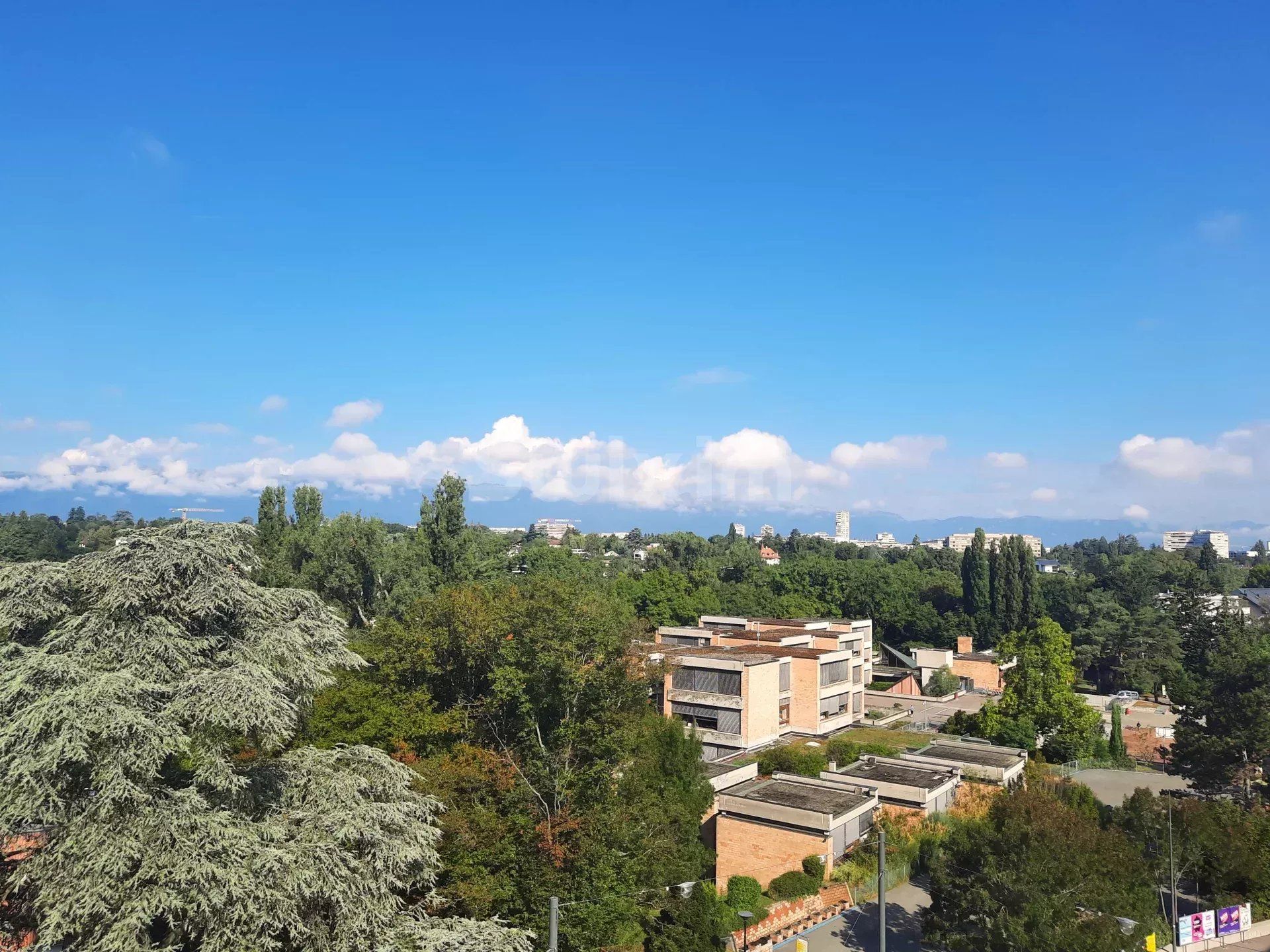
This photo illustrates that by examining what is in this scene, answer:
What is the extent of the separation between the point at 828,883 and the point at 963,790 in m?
10.9

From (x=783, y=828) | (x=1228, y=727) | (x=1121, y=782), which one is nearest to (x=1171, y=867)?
(x=783, y=828)

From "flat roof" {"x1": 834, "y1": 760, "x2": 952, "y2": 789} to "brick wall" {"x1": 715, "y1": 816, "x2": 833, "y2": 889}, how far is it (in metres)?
7.02

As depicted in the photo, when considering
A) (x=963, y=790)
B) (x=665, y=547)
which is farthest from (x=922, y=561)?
(x=963, y=790)

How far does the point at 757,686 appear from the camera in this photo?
158 feet

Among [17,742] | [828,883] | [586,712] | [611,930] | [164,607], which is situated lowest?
[828,883]

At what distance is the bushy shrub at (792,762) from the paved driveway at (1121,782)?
1310cm

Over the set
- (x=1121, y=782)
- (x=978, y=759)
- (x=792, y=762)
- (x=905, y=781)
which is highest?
(x=905, y=781)

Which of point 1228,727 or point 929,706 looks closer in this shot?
point 1228,727

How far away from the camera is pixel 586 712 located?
99.8 feet

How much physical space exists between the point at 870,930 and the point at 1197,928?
9216 millimetres

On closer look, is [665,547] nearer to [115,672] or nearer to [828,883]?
[828,883]

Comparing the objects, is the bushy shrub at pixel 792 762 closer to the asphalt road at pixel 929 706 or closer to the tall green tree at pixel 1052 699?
the tall green tree at pixel 1052 699

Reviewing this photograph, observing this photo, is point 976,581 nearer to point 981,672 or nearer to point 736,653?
point 981,672

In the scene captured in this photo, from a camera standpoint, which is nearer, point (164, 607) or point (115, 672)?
point (115, 672)
